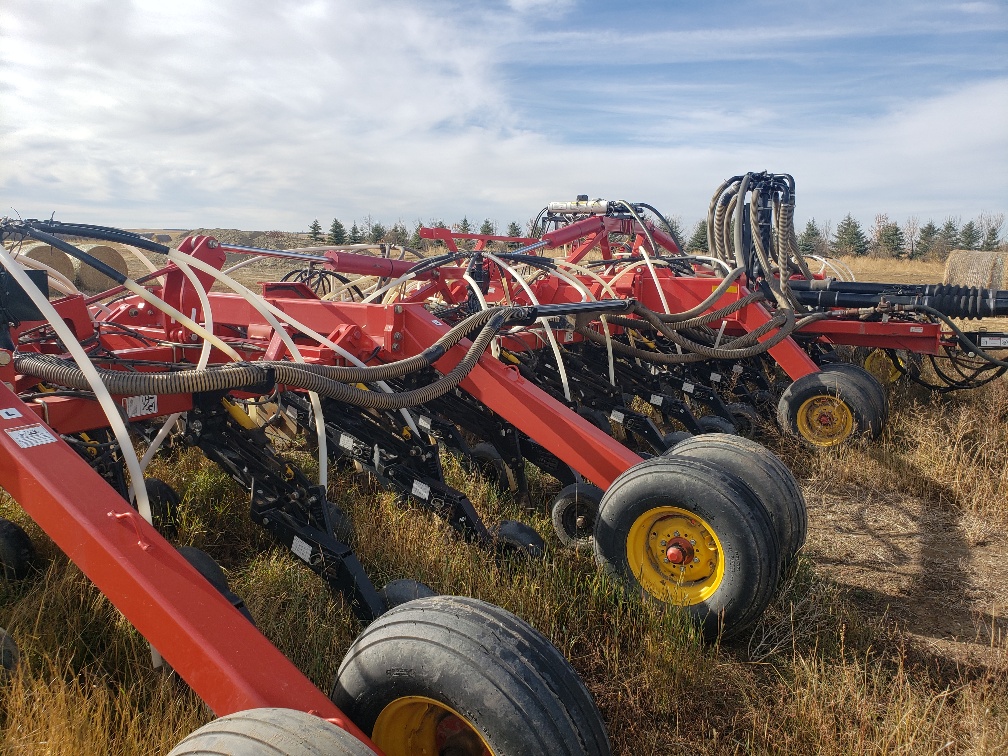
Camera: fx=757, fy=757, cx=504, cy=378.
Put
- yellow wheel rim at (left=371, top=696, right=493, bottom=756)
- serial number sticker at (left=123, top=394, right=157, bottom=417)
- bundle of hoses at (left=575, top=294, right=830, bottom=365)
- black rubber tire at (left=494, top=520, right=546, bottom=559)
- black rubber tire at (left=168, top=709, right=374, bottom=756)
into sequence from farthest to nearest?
bundle of hoses at (left=575, top=294, right=830, bottom=365)
black rubber tire at (left=494, top=520, right=546, bottom=559)
serial number sticker at (left=123, top=394, right=157, bottom=417)
yellow wheel rim at (left=371, top=696, right=493, bottom=756)
black rubber tire at (left=168, top=709, right=374, bottom=756)

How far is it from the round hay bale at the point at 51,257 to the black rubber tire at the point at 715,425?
6.59 meters

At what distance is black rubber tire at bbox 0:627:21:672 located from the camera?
2482 mm

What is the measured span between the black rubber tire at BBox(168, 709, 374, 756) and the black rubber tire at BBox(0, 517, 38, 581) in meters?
2.44

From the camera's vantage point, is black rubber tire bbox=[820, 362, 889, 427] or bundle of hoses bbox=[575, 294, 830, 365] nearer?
bundle of hoses bbox=[575, 294, 830, 365]

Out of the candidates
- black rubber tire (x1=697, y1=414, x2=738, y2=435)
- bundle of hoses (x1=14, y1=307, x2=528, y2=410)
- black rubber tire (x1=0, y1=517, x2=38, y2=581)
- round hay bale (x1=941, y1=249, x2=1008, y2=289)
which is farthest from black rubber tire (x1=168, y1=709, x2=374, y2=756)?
round hay bale (x1=941, y1=249, x2=1008, y2=289)

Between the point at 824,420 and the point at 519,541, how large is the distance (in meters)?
3.62

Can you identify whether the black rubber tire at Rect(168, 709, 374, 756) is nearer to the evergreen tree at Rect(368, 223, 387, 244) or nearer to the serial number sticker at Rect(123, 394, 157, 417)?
the serial number sticker at Rect(123, 394, 157, 417)

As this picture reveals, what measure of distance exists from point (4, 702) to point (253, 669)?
1.11 meters

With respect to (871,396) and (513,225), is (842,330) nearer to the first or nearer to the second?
(871,396)

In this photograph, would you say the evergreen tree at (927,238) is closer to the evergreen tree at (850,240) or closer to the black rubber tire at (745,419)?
the evergreen tree at (850,240)

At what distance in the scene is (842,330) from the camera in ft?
22.6

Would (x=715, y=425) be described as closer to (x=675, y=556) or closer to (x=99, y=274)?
(x=675, y=556)

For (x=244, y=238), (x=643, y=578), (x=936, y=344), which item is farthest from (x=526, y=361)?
(x=244, y=238)

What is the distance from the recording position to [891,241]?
36469 mm
